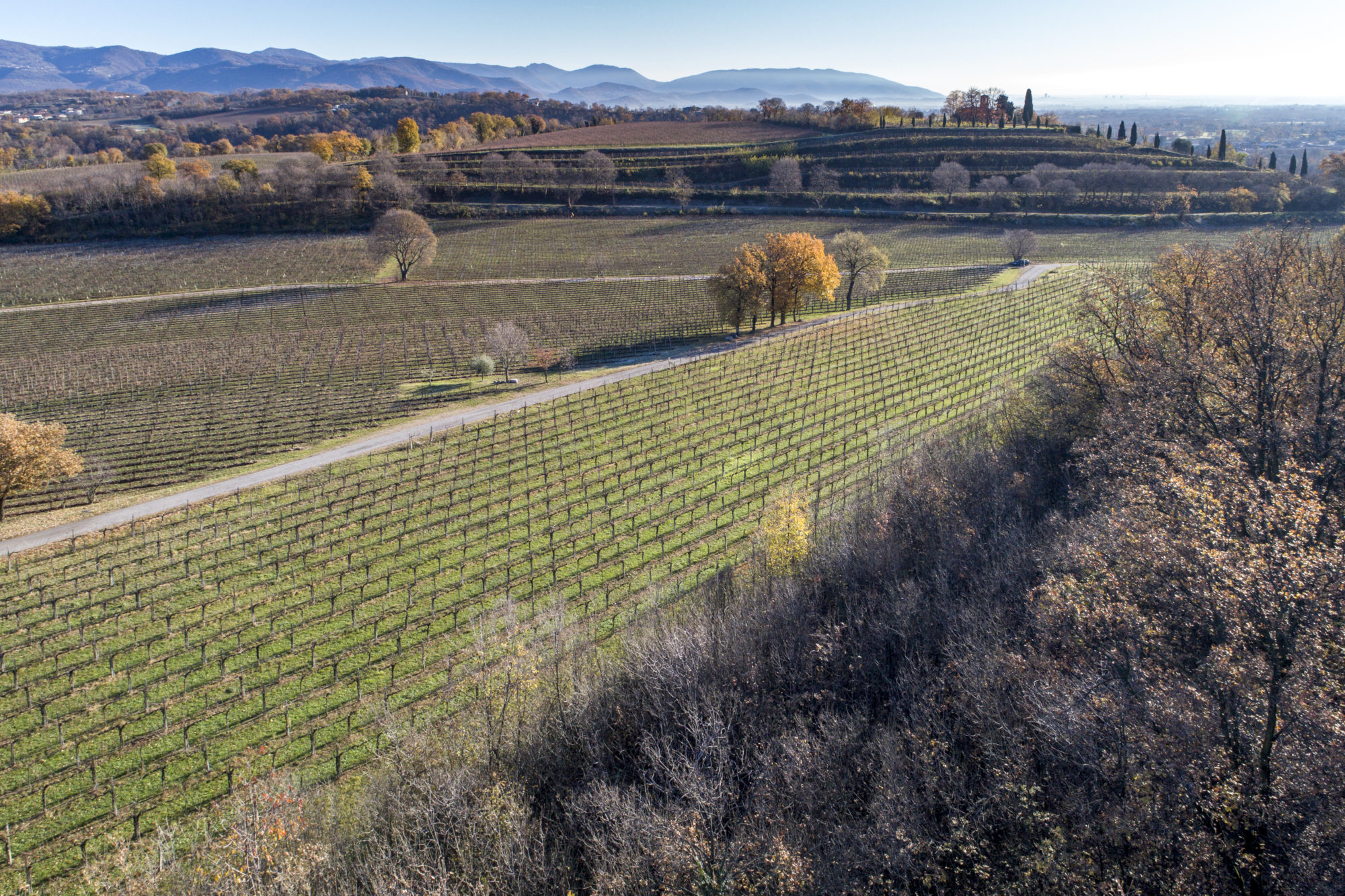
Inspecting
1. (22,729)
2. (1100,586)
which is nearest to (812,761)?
(1100,586)

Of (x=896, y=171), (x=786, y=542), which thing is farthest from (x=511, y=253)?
(x=786, y=542)

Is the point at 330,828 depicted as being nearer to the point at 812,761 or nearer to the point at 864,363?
the point at 812,761

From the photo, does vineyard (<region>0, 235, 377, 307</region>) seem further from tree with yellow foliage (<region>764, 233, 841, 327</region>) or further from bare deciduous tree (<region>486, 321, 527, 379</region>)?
tree with yellow foliage (<region>764, 233, 841, 327</region>)

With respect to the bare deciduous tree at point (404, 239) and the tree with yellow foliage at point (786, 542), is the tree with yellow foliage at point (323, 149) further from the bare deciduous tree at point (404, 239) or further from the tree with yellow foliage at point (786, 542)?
the tree with yellow foliage at point (786, 542)

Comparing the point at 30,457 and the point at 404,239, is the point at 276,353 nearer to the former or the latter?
the point at 404,239

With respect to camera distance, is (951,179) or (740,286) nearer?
(740,286)

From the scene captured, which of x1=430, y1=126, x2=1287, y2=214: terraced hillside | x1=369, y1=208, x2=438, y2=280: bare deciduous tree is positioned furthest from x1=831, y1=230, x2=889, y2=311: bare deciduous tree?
x1=430, y1=126, x2=1287, y2=214: terraced hillside

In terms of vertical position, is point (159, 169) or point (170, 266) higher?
point (159, 169)
